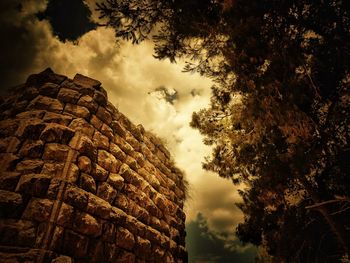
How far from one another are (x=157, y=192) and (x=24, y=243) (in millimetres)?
2433

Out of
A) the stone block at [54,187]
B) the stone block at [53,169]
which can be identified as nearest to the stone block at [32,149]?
the stone block at [53,169]

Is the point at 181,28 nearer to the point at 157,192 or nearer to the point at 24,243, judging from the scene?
the point at 157,192

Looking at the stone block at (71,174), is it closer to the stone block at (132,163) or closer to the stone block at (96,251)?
the stone block at (96,251)

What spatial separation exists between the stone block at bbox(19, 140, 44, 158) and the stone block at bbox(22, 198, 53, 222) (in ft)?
1.77

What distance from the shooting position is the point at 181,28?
192 inches

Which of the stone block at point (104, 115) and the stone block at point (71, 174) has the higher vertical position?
the stone block at point (104, 115)

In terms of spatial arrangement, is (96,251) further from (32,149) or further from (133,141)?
(133,141)

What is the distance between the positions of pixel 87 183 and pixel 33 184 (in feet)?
1.97

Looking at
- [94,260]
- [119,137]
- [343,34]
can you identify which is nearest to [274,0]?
[343,34]

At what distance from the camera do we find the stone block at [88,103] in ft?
11.9

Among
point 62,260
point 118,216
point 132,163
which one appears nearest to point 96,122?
point 132,163

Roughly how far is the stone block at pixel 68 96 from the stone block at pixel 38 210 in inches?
54.1

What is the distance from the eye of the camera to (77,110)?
3.53 metres

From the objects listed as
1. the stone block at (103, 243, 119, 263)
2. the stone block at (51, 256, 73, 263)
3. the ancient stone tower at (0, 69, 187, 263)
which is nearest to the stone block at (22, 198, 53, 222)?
the ancient stone tower at (0, 69, 187, 263)
